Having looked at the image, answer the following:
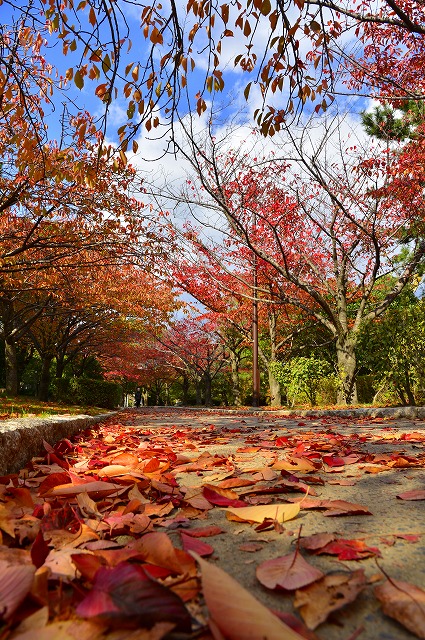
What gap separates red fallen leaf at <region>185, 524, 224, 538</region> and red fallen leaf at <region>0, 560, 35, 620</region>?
54cm

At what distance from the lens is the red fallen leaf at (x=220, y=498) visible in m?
1.59

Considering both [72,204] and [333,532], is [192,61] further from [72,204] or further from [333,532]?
[72,204]

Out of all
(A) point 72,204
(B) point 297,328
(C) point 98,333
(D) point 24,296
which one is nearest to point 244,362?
(B) point 297,328

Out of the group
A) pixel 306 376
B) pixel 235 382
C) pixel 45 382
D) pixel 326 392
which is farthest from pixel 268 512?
pixel 235 382

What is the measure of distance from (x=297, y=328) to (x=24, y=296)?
33.8 ft

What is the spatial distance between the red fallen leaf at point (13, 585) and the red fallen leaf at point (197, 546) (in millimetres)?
414

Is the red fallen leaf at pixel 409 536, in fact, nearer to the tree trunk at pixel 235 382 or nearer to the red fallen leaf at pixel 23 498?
the red fallen leaf at pixel 23 498

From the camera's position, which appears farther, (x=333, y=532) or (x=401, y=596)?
(x=333, y=532)

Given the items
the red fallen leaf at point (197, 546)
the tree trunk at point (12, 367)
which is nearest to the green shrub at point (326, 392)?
the red fallen leaf at point (197, 546)

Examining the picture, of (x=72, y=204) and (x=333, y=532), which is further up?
(x=72, y=204)

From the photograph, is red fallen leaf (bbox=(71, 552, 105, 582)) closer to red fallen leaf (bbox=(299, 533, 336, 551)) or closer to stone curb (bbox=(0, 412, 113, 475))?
red fallen leaf (bbox=(299, 533, 336, 551))

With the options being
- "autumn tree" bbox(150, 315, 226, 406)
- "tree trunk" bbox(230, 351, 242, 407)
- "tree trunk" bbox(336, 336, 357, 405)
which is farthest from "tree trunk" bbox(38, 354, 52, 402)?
"tree trunk" bbox(336, 336, 357, 405)

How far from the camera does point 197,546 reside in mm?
1123

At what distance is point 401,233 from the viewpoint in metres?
11.4
